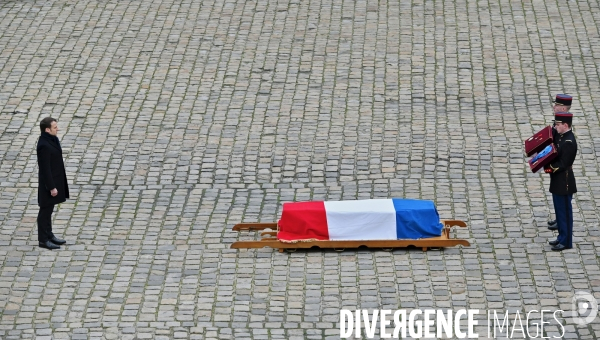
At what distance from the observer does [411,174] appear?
1338 cm

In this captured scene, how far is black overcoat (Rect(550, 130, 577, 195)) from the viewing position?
36.4 feet

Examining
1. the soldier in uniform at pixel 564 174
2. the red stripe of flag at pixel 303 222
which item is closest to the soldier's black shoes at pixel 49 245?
the red stripe of flag at pixel 303 222

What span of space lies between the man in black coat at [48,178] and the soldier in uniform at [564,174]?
222 inches

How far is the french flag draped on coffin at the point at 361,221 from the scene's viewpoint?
11.3 meters

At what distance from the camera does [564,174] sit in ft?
36.6

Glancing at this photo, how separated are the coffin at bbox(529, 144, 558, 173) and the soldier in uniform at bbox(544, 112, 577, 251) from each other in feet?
0.18

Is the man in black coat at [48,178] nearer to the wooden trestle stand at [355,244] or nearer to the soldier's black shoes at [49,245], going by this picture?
the soldier's black shoes at [49,245]

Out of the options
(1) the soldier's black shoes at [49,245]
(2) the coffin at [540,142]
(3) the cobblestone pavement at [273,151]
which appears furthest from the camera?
(1) the soldier's black shoes at [49,245]

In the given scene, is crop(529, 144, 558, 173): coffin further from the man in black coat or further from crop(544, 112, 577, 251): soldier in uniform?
the man in black coat

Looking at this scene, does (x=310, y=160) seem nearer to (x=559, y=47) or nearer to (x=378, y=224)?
(x=378, y=224)

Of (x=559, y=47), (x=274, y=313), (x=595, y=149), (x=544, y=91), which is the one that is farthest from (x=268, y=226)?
(x=559, y=47)

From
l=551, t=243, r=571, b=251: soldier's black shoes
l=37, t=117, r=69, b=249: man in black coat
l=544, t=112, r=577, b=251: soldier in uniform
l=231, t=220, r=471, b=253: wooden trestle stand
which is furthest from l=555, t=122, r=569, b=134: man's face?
l=37, t=117, r=69, b=249: man in black coat

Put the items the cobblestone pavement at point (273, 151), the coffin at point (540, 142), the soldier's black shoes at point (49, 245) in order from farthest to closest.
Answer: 1. the soldier's black shoes at point (49, 245)
2. the coffin at point (540, 142)
3. the cobblestone pavement at point (273, 151)

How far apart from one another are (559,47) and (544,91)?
6.17 feet
